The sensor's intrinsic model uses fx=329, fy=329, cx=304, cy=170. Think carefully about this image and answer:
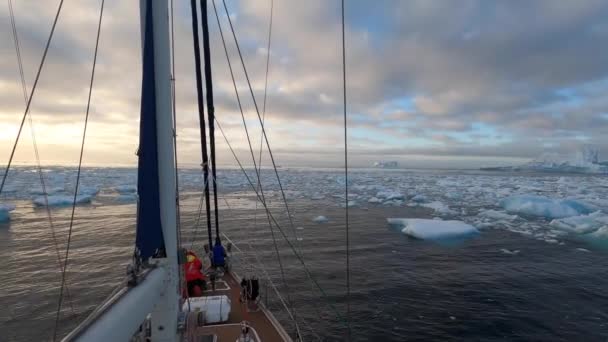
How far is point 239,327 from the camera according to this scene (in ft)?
20.5

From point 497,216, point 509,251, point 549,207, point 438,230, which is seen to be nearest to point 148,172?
point 509,251

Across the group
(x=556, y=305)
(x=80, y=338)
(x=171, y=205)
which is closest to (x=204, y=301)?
(x=171, y=205)

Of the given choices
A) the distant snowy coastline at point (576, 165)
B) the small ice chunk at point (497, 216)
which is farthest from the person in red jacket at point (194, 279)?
the distant snowy coastline at point (576, 165)

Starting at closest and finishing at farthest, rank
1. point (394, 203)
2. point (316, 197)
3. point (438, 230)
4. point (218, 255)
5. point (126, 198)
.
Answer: point (218, 255), point (438, 230), point (394, 203), point (126, 198), point (316, 197)

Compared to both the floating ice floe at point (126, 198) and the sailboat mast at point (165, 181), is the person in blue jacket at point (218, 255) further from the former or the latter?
the floating ice floe at point (126, 198)

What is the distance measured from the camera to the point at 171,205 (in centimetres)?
329

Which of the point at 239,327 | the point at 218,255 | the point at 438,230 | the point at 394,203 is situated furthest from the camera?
the point at 394,203

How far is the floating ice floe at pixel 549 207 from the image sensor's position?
2911 centimetres

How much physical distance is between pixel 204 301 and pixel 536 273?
639 inches

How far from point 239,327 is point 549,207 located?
32806 millimetres

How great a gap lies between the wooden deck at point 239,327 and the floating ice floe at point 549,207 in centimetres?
3194

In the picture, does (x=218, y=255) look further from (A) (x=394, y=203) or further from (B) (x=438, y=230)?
(A) (x=394, y=203)

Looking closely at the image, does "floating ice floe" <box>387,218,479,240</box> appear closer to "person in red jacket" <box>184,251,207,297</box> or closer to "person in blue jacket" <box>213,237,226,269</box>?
"person in blue jacket" <box>213,237,226,269</box>

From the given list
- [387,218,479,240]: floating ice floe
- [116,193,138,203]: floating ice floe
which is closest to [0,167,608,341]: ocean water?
[387,218,479,240]: floating ice floe
